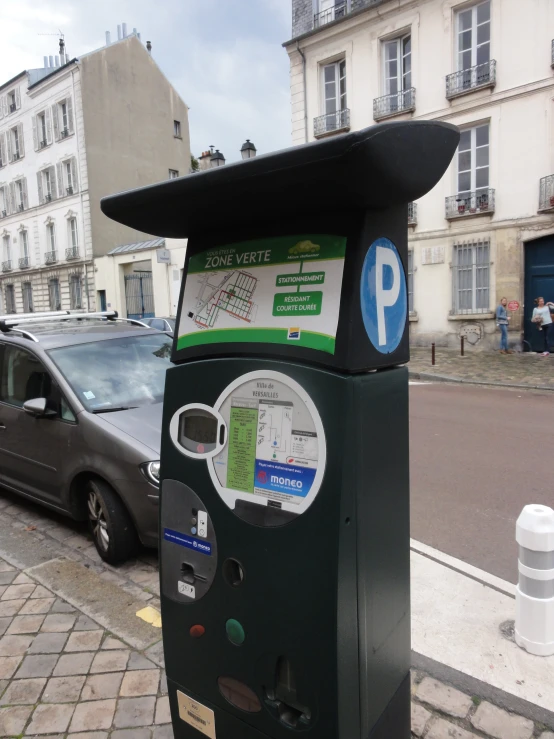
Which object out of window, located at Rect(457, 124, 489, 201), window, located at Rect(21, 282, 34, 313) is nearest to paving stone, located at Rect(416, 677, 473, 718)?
window, located at Rect(457, 124, 489, 201)

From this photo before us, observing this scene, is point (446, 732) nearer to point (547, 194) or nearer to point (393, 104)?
point (547, 194)

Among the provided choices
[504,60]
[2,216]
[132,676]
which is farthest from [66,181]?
[132,676]

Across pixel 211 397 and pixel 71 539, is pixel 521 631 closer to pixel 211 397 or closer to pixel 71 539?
pixel 211 397

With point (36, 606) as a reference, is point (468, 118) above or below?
above

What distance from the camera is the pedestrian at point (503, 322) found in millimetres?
15180

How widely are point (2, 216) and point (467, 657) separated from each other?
128ft

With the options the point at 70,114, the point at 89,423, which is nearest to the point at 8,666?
the point at 89,423

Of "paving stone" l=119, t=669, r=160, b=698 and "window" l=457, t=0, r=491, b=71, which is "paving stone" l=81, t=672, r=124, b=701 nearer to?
"paving stone" l=119, t=669, r=160, b=698

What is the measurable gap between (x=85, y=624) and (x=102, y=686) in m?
0.58

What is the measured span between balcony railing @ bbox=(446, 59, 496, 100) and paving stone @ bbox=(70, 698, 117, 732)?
55.5ft

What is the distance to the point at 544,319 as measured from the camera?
14578 mm

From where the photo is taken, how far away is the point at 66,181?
29.9m

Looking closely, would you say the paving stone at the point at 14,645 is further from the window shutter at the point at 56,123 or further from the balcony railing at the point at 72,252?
the window shutter at the point at 56,123

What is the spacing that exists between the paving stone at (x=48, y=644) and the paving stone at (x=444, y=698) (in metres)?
1.84
